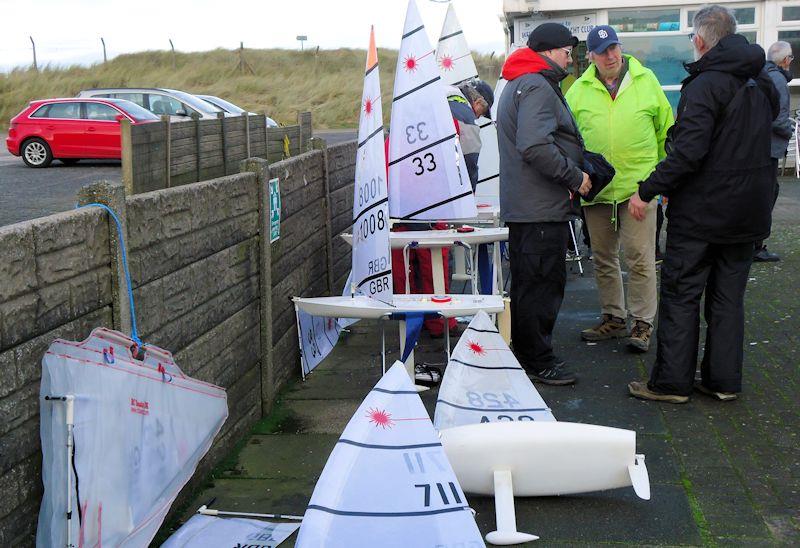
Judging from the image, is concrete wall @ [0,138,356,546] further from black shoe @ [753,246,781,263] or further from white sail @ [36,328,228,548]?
black shoe @ [753,246,781,263]

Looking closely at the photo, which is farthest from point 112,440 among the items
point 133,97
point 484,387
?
point 133,97

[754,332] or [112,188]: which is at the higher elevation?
[112,188]

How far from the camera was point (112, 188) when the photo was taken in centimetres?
366

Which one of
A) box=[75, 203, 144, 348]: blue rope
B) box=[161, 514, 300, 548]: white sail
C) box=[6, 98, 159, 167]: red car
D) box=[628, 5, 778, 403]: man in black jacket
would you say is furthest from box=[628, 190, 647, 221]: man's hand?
box=[6, 98, 159, 167]: red car

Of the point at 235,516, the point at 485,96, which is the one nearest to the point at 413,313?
the point at 235,516

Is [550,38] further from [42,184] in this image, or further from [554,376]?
[42,184]

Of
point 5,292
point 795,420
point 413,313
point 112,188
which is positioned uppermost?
point 112,188

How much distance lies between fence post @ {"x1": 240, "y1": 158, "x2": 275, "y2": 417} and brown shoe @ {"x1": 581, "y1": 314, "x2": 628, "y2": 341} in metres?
2.54

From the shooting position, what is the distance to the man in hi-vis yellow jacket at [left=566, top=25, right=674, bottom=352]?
6.73 m

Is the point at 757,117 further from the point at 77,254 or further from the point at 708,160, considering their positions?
the point at 77,254

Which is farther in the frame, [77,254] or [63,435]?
[77,254]

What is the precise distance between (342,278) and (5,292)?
575 cm

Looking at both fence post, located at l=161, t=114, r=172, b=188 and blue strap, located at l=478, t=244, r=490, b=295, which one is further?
blue strap, located at l=478, t=244, r=490, b=295

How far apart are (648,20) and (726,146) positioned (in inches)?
384
